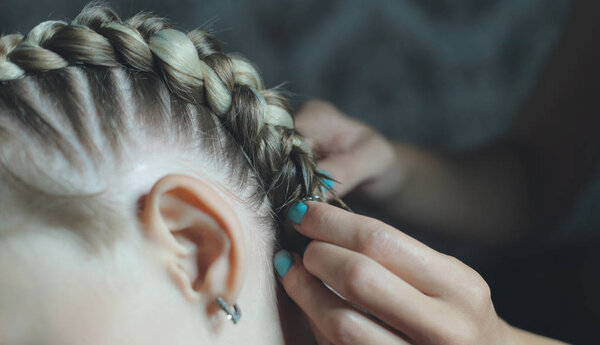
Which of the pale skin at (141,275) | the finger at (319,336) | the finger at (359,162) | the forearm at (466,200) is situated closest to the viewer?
the pale skin at (141,275)

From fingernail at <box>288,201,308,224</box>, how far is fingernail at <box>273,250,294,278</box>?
5 centimetres

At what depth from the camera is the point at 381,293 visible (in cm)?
56

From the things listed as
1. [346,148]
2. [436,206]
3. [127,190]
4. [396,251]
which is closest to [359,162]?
[346,148]

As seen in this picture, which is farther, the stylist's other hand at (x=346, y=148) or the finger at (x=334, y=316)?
the stylist's other hand at (x=346, y=148)

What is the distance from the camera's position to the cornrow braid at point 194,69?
59 centimetres

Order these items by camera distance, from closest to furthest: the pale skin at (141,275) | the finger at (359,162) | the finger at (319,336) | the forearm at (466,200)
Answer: the pale skin at (141,275), the finger at (319,336), the finger at (359,162), the forearm at (466,200)

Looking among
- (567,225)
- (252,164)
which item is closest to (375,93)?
(567,225)

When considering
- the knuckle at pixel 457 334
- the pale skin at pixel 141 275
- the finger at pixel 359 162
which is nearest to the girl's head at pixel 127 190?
the pale skin at pixel 141 275

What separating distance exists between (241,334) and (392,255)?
0.67 feet

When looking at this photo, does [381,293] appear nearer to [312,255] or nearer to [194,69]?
[312,255]

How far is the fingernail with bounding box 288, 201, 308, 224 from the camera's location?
633 millimetres

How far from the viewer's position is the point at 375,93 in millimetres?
1514

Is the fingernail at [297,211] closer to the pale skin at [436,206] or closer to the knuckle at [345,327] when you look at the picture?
the pale skin at [436,206]

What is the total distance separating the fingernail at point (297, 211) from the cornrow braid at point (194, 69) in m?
0.02
